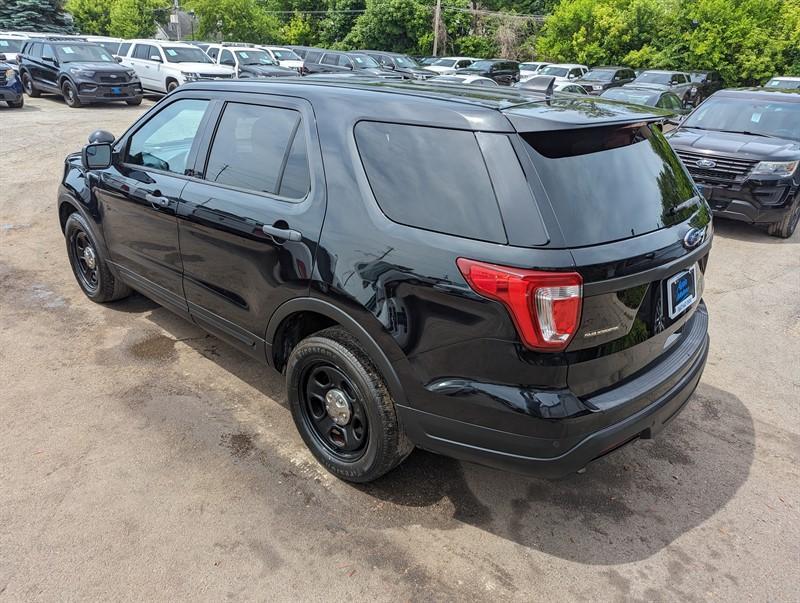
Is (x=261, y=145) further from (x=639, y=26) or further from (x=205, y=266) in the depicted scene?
(x=639, y=26)

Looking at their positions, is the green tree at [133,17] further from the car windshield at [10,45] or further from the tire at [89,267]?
the tire at [89,267]

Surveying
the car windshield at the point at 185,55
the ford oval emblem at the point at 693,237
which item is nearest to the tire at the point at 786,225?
the ford oval emblem at the point at 693,237

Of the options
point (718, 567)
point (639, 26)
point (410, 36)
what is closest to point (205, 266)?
point (718, 567)

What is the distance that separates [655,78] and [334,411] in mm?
21468

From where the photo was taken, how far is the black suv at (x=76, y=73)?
15.7 metres

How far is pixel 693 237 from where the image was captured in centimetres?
271

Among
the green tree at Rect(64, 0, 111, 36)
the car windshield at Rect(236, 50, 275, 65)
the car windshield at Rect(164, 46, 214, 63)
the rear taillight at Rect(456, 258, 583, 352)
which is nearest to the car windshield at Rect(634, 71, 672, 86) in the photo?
the car windshield at Rect(236, 50, 275, 65)

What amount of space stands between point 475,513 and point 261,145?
2.18m

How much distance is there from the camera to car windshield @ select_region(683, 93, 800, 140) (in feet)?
26.0

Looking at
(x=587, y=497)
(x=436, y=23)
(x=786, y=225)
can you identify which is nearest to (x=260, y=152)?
(x=587, y=497)

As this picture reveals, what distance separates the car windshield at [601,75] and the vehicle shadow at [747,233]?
16.7 meters

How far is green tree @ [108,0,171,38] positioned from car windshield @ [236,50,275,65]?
68.5ft

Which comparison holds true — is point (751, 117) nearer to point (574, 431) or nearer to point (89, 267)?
point (574, 431)

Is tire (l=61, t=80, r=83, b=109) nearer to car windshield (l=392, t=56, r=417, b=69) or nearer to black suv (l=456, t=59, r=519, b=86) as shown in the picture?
car windshield (l=392, t=56, r=417, b=69)
